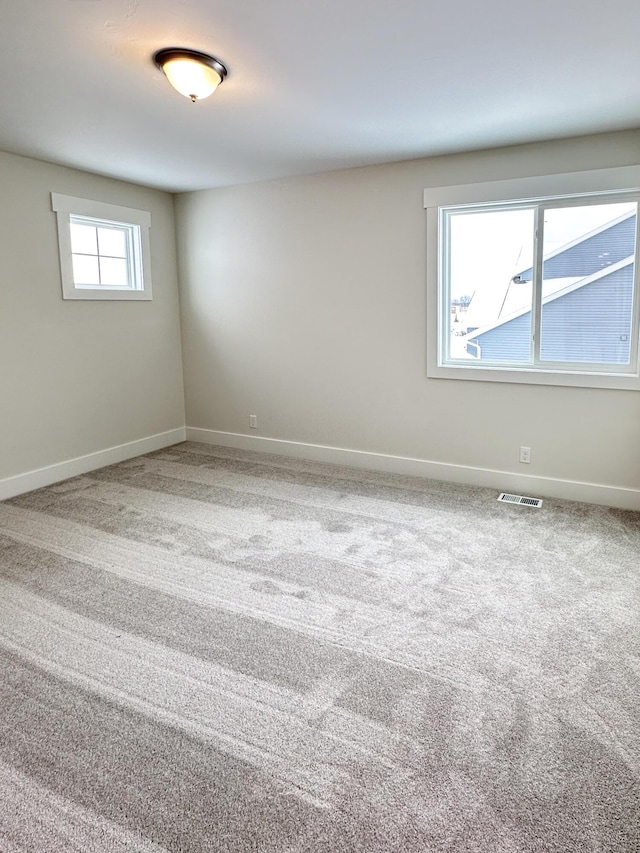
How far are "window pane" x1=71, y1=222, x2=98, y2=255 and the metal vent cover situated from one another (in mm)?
3871

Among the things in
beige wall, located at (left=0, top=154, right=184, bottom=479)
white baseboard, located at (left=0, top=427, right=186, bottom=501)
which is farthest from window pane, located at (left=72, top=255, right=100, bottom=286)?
white baseboard, located at (left=0, top=427, right=186, bottom=501)

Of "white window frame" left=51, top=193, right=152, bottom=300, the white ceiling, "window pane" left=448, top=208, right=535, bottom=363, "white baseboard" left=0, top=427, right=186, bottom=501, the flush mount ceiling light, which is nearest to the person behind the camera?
the white ceiling

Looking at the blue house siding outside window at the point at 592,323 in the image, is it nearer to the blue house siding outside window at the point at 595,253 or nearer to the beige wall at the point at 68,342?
the blue house siding outside window at the point at 595,253

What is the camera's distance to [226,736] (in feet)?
6.10

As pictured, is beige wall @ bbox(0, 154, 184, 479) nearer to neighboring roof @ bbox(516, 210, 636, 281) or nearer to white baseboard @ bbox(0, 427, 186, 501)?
white baseboard @ bbox(0, 427, 186, 501)

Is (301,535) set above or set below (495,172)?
below

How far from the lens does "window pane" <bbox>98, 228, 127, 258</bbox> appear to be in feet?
15.8

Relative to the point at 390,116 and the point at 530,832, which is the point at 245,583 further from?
the point at 390,116

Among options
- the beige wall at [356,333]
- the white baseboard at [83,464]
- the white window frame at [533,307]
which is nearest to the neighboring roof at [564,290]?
the white window frame at [533,307]

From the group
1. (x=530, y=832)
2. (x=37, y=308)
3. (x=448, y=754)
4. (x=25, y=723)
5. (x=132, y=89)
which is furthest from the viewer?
(x=37, y=308)

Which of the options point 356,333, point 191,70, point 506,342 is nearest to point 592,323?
point 506,342

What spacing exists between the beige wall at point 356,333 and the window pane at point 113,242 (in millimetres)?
605

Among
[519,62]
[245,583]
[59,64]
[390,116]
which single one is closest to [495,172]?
[390,116]

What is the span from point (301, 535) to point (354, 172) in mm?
2874
